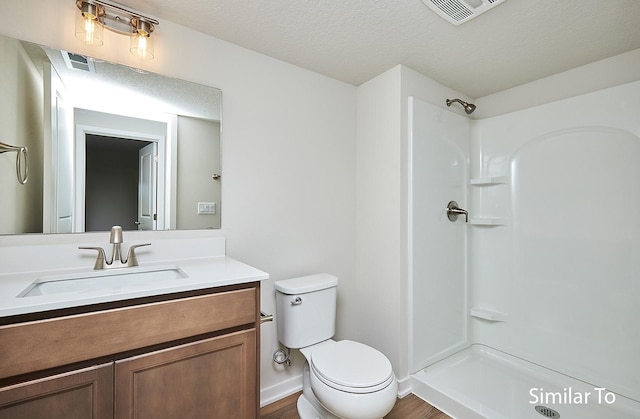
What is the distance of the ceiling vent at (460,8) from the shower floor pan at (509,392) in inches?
80.5

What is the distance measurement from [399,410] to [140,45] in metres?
2.40

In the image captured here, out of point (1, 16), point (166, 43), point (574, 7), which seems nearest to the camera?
point (1, 16)

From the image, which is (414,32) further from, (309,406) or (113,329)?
(309,406)

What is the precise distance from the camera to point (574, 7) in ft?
4.52

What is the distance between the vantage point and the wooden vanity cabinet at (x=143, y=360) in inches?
32.4

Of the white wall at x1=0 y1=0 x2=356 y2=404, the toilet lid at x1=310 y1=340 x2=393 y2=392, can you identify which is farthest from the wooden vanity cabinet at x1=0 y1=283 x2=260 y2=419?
the white wall at x1=0 y1=0 x2=356 y2=404

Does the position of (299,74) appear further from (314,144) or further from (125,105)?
(125,105)

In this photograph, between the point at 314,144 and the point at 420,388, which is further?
the point at 314,144

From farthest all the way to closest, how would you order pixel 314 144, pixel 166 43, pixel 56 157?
pixel 314 144 < pixel 166 43 < pixel 56 157

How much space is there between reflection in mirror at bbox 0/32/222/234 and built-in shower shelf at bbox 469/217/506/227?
1.97m

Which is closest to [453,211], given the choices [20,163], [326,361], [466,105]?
[466,105]

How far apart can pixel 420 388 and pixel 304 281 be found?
3.35ft

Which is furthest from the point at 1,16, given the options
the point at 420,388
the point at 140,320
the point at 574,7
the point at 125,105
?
the point at 420,388

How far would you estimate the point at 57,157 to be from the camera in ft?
4.19
